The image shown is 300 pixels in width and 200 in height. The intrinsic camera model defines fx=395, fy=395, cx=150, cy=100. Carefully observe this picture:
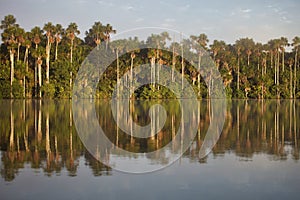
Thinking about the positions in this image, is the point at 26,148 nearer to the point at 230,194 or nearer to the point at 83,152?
the point at 83,152

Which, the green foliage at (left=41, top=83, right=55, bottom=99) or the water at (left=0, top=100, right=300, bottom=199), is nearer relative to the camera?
the water at (left=0, top=100, right=300, bottom=199)

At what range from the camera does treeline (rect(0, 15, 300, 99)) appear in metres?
54.7

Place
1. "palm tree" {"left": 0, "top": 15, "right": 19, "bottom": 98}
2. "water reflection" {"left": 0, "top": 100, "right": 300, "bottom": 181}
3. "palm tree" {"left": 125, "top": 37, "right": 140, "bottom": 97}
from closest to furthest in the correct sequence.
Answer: "water reflection" {"left": 0, "top": 100, "right": 300, "bottom": 181} < "palm tree" {"left": 0, "top": 15, "right": 19, "bottom": 98} < "palm tree" {"left": 125, "top": 37, "right": 140, "bottom": 97}

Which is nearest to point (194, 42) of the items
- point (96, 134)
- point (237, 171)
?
point (96, 134)

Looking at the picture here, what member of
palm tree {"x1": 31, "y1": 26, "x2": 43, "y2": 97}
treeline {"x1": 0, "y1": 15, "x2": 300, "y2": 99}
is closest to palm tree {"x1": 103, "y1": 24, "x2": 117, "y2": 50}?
treeline {"x1": 0, "y1": 15, "x2": 300, "y2": 99}

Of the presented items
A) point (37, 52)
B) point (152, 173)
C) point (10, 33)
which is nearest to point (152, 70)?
point (37, 52)

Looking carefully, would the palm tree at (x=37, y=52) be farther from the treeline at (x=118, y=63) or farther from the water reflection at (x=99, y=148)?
the water reflection at (x=99, y=148)

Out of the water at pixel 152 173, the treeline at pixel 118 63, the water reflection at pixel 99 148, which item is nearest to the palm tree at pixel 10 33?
the treeline at pixel 118 63

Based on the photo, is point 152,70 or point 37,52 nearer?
point 37,52

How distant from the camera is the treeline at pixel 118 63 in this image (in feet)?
180

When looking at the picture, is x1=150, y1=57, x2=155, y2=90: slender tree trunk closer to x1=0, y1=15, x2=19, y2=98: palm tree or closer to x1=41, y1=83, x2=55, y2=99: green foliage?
x1=41, y1=83, x2=55, y2=99: green foliage

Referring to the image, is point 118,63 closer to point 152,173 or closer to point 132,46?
point 132,46

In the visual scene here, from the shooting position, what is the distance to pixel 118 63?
6544 centimetres

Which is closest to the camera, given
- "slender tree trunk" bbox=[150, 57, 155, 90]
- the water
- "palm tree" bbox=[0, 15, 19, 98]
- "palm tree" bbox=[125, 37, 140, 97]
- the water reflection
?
the water
